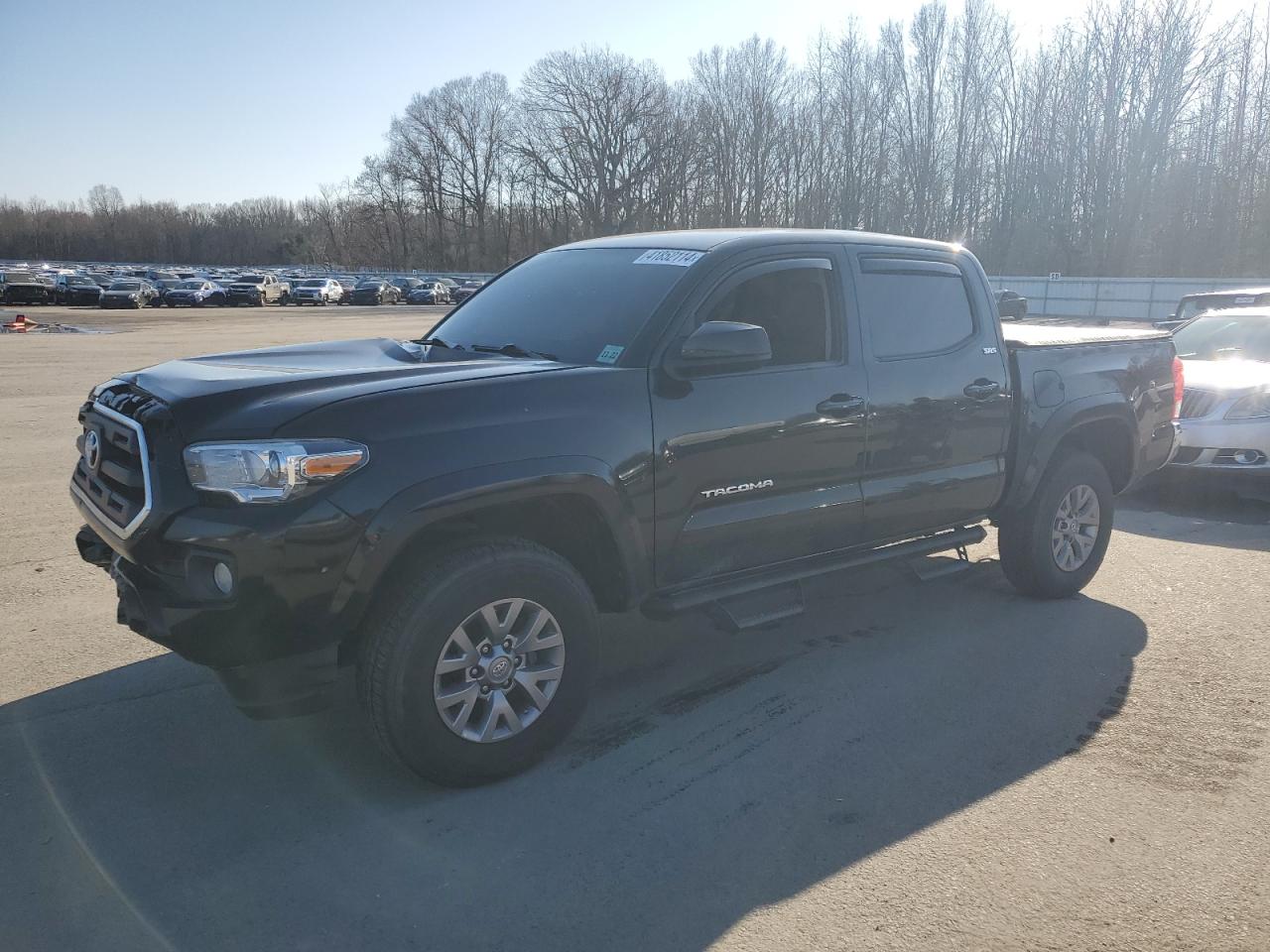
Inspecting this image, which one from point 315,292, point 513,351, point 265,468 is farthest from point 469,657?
point 315,292

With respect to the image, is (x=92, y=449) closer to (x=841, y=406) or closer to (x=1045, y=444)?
(x=841, y=406)

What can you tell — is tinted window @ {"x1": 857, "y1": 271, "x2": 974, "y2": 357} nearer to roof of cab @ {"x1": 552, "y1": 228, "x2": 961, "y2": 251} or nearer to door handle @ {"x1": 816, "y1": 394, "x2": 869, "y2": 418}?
roof of cab @ {"x1": 552, "y1": 228, "x2": 961, "y2": 251}

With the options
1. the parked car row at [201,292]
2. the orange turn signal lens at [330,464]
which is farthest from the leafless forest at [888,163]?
the orange turn signal lens at [330,464]

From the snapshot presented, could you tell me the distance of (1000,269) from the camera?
64000mm

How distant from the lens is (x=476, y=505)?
3.55 m

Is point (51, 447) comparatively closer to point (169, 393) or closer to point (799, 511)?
point (169, 393)

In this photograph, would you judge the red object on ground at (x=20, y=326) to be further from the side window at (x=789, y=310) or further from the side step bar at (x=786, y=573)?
the side step bar at (x=786, y=573)

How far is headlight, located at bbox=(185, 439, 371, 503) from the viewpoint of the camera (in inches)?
128

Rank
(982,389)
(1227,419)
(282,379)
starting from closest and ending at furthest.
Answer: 1. (282,379)
2. (982,389)
3. (1227,419)

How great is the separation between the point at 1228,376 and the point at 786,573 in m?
6.83

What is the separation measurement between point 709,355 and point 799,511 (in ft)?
3.05

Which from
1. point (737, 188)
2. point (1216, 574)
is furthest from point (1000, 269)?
point (1216, 574)

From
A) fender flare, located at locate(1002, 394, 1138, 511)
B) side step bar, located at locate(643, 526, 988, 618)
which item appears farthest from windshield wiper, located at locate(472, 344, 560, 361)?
fender flare, located at locate(1002, 394, 1138, 511)

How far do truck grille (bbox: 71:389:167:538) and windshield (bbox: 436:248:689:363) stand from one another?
61.5 inches
